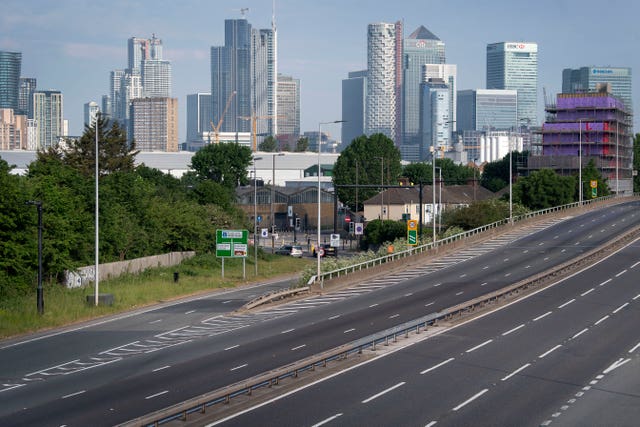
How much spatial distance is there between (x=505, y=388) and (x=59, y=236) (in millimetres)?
35449

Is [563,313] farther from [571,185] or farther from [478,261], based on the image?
[571,185]

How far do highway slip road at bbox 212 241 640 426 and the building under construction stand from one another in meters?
124

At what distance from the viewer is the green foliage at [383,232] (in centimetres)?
10925

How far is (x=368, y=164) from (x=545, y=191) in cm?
4452

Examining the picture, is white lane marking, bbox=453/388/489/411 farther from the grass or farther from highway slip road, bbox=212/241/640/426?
the grass

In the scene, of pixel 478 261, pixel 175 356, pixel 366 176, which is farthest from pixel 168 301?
pixel 366 176

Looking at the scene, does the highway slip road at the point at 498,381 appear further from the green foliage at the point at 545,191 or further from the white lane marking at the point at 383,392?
the green foliage at the point at 545,191

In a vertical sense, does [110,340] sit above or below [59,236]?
below

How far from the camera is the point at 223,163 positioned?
159500 mm

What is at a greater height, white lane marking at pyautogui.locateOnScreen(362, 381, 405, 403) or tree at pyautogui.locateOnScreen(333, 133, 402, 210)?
tree at pyautogui.locateOnScreen(333, 133, 402, 210)

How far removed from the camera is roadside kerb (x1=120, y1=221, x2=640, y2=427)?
942 inches

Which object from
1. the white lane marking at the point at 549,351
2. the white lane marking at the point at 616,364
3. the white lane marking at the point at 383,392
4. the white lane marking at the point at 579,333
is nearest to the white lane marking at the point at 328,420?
the white lane marking at the point at 383,392

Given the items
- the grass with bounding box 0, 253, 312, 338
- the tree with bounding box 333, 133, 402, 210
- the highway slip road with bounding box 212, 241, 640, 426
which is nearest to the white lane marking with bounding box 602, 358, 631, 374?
the highway slip road with bounding box 212, 241, 640, 426

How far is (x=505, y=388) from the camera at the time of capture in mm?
29188
